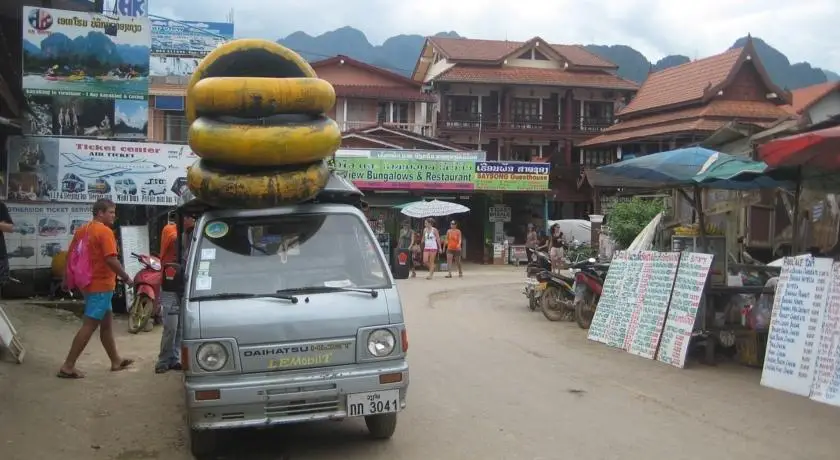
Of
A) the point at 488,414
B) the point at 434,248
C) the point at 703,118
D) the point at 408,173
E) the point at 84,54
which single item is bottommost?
the point at 488,414

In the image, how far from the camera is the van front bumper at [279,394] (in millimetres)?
4867

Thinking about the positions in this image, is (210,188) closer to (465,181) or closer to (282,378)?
(282,378)

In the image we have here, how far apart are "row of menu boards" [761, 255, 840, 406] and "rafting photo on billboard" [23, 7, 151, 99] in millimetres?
11847

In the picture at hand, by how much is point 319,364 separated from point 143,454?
5.53ft

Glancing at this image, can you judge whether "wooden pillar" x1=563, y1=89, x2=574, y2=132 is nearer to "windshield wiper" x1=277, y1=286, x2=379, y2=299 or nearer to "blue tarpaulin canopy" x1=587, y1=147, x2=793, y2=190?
"blue tarpaulin canopy" x1=587, y1=147, x2=793, y2=190

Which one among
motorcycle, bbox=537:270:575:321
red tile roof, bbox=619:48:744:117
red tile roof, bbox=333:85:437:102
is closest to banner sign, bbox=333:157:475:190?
red tile roof, bbox=333:85:437:102

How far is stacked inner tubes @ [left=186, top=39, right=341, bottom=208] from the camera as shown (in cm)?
585

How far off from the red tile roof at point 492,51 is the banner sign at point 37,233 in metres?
30.7

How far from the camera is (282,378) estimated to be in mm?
4965

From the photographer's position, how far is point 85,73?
1388 cm

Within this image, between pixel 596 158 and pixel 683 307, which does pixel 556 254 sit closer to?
pixel 683 307

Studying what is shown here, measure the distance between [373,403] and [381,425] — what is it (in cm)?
59

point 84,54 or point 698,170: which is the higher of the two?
point 84,54

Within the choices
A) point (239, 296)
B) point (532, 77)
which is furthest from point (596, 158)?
point (239, 296)
